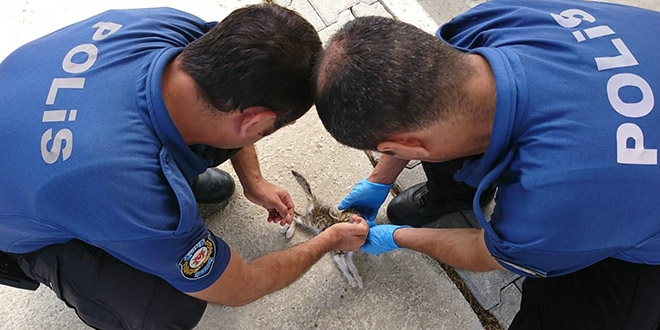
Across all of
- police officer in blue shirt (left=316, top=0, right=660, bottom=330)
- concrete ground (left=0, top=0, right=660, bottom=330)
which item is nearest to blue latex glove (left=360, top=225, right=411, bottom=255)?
concrete ground (left=0, top=0, right=660, bottom=330)

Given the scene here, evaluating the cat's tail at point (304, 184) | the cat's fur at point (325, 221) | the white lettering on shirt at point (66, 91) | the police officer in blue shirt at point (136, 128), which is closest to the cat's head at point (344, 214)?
the cat's fur at point (325, 221)

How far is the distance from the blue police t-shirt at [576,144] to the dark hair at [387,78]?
13 cm

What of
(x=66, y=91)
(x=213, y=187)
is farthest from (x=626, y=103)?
(x=213, y=187)

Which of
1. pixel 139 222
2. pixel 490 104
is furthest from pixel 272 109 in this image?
pixel 490 104

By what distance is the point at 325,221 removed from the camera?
2184mm

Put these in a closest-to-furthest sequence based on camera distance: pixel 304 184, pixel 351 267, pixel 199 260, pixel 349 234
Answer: pixel 199 260 < pixel 349 234 < pixel 351 267 < pixel 304 184

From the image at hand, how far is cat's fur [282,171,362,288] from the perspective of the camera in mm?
2109

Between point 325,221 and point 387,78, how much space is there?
3.40ft

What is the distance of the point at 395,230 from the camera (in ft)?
6.44

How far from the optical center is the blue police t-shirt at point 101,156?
1.29 m

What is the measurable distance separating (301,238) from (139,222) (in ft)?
3.22

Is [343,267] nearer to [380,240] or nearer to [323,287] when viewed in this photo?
[323,287]

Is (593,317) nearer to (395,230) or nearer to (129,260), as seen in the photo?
(395,230)

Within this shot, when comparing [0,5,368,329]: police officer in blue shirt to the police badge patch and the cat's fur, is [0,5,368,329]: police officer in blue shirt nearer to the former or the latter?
the police badge patch
